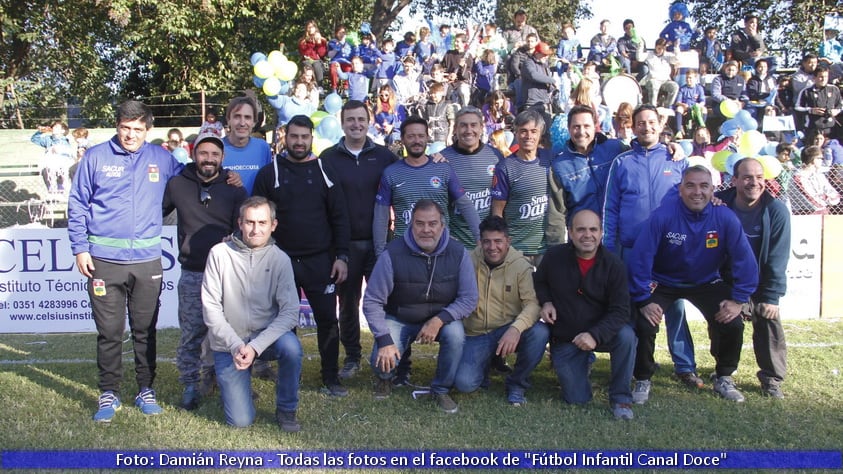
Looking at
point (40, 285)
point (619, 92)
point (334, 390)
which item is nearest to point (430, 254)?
point (334, 390)

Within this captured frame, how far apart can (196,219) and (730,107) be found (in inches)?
449

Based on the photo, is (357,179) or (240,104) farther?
(357,179)

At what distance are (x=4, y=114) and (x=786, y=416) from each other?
20.8 m

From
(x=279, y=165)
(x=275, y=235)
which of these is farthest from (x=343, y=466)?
(x=279, y=165)

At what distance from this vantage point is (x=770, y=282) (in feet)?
16.1

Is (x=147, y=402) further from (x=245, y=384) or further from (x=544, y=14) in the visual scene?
(x=544, y=14)

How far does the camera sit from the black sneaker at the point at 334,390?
494cm

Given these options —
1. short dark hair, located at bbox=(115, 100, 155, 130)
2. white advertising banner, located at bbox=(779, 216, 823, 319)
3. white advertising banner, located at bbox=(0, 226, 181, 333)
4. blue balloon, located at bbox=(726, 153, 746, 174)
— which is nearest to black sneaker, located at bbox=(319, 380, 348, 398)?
short dark hair, located at bbox=(115, 100, 155, 130)

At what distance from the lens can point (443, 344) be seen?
4656 mm

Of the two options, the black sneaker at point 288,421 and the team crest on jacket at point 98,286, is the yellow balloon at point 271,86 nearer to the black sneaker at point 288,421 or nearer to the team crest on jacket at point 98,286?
the team crest on jacket at point 98,286

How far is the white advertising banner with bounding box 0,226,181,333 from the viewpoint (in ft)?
23.5

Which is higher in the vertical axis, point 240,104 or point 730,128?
point 730,128

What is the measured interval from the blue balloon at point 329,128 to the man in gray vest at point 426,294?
6.53m

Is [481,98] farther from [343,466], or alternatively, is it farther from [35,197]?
[343,466]
